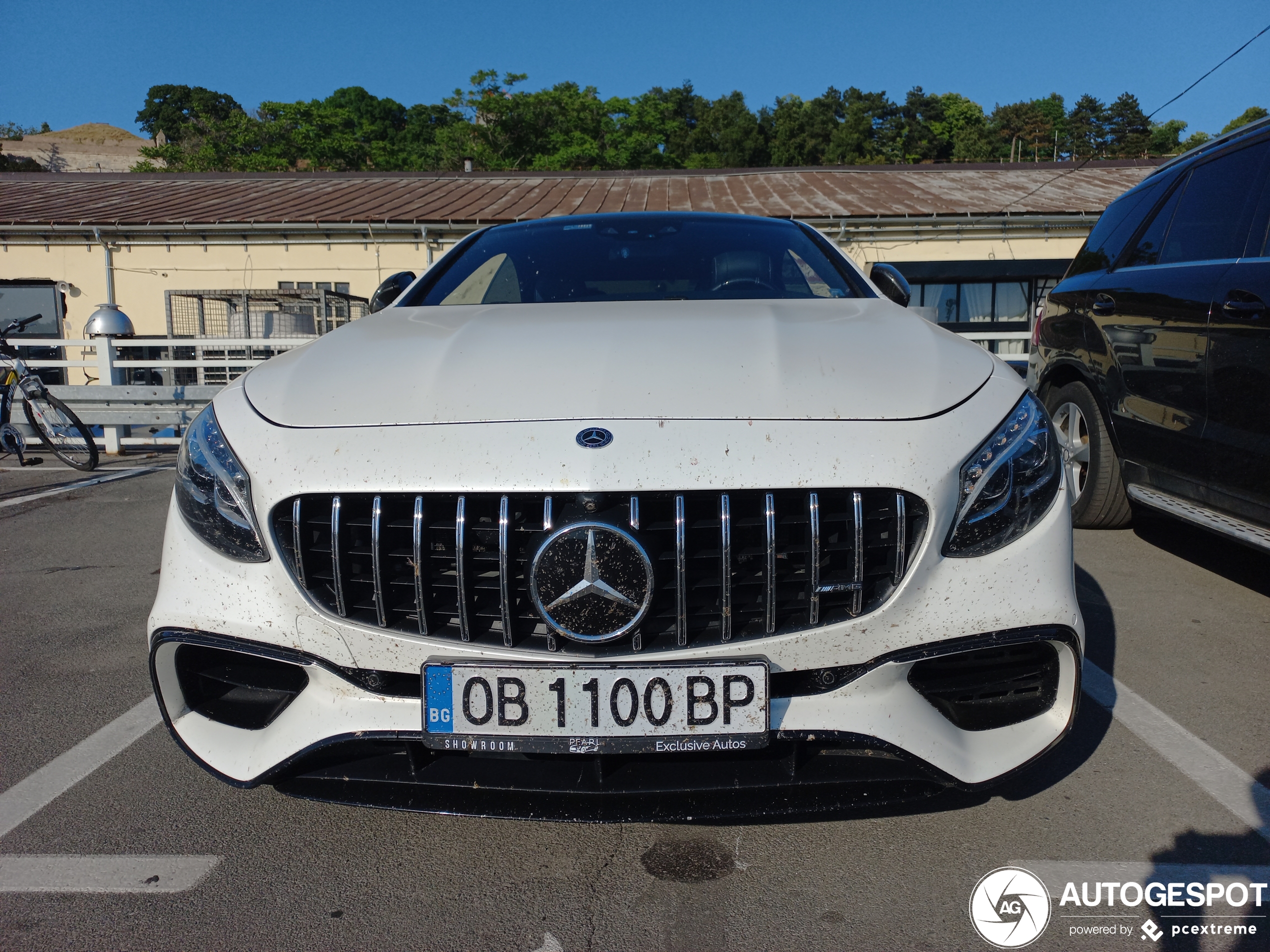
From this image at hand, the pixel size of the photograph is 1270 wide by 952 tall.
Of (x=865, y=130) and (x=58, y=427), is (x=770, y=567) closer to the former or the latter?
(x=58, y=427)

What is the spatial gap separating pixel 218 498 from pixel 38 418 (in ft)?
22.4

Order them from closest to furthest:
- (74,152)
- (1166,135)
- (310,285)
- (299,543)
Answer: (299,543)
(310,285)
(1166,135)
(74,152)

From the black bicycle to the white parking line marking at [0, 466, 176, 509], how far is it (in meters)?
0.32

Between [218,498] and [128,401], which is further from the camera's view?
[128,401]

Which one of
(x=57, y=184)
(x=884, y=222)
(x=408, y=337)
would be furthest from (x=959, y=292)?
(x=57, y=184)

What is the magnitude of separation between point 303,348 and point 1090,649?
2.64m

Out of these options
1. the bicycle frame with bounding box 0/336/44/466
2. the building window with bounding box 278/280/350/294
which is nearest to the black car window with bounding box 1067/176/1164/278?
the bicycle frame with bounding box 0/336/44/466

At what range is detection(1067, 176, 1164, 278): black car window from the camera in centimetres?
402

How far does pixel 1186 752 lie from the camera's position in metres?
2.27

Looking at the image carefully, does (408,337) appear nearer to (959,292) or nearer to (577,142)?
(959,292)

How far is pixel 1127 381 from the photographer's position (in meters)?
3.74

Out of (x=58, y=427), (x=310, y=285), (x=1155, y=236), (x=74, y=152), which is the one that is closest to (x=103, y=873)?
(x=1155, y=236)

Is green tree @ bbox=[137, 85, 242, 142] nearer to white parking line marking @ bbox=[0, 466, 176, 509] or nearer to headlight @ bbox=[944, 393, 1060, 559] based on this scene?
white parking line marking @ bbox=[0, 466, 176, 509]

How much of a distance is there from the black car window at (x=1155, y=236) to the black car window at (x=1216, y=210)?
3cm
